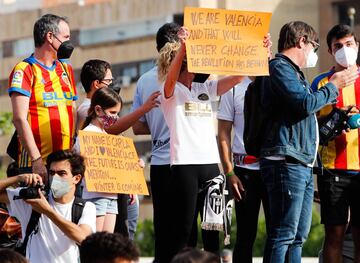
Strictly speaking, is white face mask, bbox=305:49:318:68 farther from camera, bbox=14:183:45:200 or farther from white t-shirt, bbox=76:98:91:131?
camera, bbox=14:183:45:200

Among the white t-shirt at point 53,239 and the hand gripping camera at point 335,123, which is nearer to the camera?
the white t-shirt at point 53,239

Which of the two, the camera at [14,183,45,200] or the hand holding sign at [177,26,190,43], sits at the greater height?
the hand holding sign at [177,26,190,43]

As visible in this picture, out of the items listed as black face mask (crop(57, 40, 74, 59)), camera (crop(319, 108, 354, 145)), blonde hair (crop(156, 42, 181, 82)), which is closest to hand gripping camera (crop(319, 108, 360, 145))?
camera (crop(319, 108, 354, 145))

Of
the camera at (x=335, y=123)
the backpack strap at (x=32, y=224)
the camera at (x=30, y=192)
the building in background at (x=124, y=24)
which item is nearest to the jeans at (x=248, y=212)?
the camera at (x=335, y=123)

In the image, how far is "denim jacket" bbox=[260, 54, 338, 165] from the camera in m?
9.15

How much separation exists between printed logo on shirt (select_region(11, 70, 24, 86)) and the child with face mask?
2.12 feet

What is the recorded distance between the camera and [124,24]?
7931 centimetres

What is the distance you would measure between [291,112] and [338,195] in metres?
1.19

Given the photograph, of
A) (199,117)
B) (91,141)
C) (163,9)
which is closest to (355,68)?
(199,117)

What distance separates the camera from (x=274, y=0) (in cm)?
7856

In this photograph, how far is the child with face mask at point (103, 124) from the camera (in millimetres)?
9820

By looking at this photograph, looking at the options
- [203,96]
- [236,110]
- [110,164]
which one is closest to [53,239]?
[110,164]

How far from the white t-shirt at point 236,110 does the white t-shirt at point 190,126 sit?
976 millimetres

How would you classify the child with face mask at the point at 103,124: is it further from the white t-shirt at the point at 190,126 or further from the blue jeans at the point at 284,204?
the blue jeans at the point at 284,204
